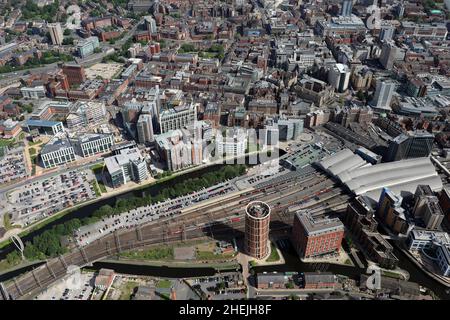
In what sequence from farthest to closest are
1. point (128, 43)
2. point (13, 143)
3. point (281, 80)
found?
1. point (128, 43)
2. point (281, 80)
3. point (13, 143)

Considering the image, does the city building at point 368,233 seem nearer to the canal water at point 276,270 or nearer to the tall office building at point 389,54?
the canal water at point 276,270

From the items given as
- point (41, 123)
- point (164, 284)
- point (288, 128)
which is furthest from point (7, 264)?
point (288, 128)

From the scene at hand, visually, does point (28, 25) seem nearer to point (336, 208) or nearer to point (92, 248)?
point (92, 248)

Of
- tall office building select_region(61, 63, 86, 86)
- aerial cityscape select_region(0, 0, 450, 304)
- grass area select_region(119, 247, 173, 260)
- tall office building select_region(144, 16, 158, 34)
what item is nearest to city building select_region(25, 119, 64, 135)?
aerial cityscape select_region(0, 0, 450, 304)

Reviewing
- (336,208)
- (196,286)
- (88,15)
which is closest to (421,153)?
(336,208)

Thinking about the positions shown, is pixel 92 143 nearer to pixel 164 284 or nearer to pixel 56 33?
pixel 164 284

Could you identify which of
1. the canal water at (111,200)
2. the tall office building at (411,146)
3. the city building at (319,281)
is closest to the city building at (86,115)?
the canal water at (111,200)
